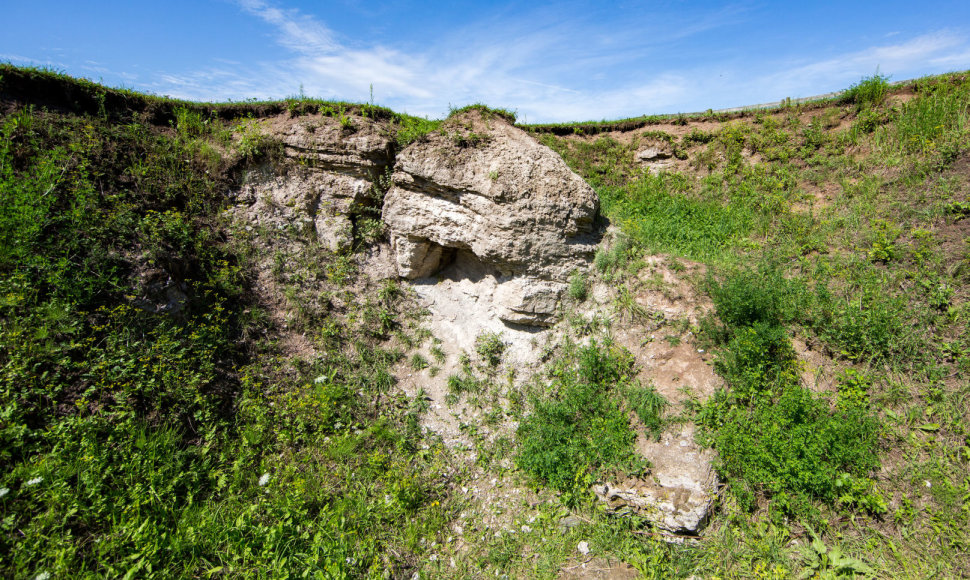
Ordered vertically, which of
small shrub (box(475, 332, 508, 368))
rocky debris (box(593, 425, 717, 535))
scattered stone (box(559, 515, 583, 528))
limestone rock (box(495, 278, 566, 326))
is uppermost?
limestone rock (box(495, 278, 566, 326))

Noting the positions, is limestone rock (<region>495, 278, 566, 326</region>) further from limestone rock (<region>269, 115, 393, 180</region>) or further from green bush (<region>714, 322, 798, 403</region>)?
limestone rock (<region>269, 115, 393, 180</region>)

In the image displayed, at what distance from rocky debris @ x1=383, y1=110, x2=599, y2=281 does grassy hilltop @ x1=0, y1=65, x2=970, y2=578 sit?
0.69 metres

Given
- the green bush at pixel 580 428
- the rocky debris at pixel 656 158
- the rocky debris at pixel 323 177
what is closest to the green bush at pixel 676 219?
the rocky debris at pixel 656 158

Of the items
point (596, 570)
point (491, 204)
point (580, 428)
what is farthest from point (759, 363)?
point (491, 204)

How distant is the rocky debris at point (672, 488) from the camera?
4613 millimetres

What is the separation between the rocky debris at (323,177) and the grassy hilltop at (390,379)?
0.29m

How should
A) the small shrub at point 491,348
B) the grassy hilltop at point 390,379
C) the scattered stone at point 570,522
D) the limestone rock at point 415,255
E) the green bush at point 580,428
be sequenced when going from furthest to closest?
the limestone rock at point 415,255, the small shrub at point 491,348, the green bush at point 580,428, the scattered stone at point 570,522, the grassy hilltop at point 390,379

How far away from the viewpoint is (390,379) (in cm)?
655

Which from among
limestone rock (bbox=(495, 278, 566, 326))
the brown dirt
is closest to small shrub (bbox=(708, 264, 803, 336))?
limestone rock (bbox=(495, 278, 566, 326))

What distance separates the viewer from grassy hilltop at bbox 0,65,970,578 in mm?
4152

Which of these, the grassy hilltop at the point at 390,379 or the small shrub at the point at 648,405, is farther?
the small shrub at the point at 648,405

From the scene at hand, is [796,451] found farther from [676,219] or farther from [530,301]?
[676,219]

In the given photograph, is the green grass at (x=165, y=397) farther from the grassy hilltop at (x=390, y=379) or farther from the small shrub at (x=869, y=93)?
the small shrub at (x=869, y=93)

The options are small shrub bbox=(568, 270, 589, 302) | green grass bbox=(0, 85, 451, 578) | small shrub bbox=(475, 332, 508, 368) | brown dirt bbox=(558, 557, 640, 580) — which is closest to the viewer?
green grass bbox=(0, 85, 451, 578)
